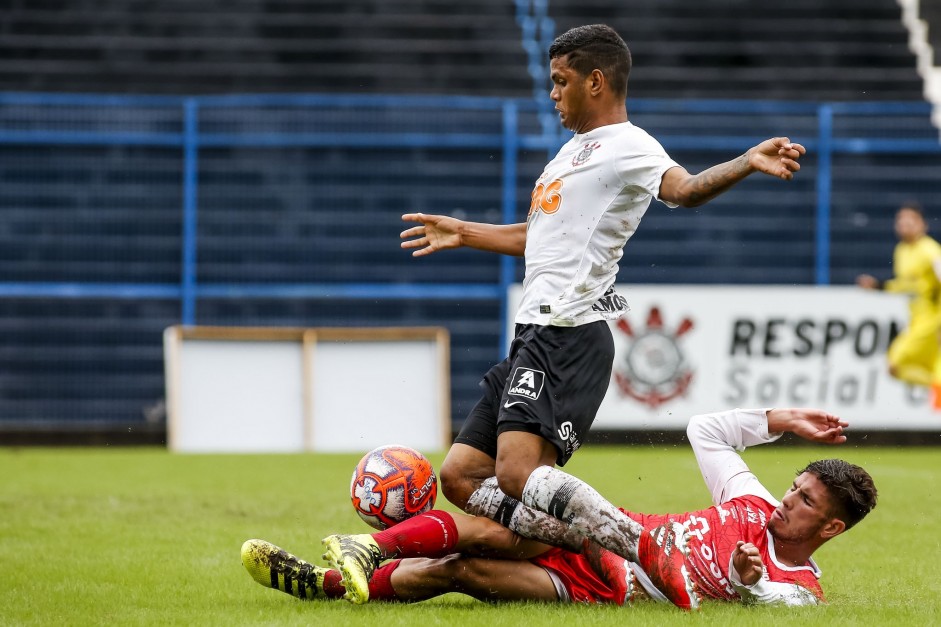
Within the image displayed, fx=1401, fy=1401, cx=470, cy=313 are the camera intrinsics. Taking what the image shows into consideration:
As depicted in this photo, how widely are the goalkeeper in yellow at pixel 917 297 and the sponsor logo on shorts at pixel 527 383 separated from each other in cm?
920

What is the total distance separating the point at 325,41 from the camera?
17844 millimetres

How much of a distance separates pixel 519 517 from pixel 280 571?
34.3 inches

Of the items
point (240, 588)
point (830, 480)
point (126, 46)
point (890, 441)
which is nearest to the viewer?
point (830, 480)

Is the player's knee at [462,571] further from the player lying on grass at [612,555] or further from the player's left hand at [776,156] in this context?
the player's left hand at [776,156]

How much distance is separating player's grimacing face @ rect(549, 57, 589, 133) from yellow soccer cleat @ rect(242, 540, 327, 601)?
6.27 ft

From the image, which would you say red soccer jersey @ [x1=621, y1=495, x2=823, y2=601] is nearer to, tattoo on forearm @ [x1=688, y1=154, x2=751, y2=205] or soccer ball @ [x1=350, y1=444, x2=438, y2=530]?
soccer ball @ [x1=350, y1=444, x2=438, y2=530]

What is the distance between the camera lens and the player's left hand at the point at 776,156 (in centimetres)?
442

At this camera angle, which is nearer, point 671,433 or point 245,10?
point 671,433

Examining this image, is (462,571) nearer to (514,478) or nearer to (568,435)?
(514,478)

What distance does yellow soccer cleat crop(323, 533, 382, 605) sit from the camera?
4.64 metres

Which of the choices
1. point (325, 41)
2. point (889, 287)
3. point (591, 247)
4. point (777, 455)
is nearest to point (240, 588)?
point (591, 247)

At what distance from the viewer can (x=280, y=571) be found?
498 cm

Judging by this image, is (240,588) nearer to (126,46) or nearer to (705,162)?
(705,162)

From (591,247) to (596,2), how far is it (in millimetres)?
14014
